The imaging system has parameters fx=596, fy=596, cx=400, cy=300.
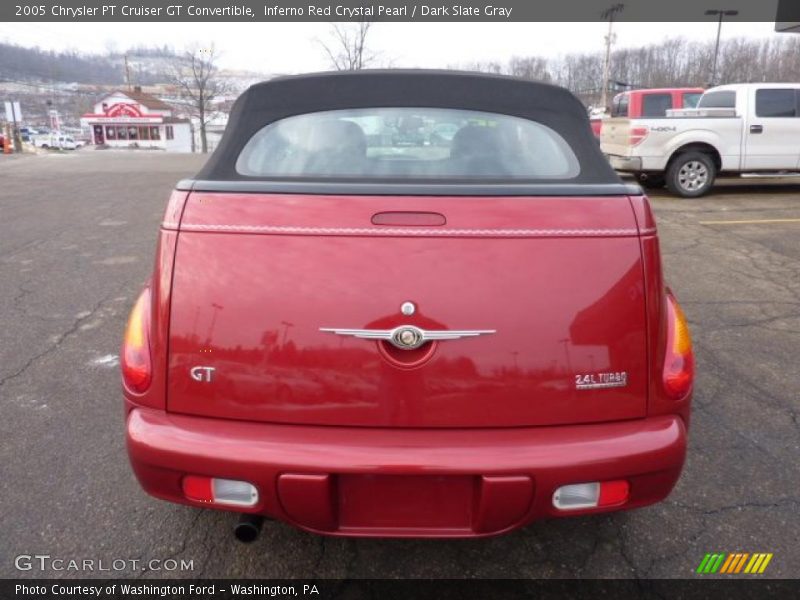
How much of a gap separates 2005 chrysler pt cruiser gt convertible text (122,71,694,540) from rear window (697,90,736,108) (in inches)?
413

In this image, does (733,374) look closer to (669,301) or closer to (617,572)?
(669,301)

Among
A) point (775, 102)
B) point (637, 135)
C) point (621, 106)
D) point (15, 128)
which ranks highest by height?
point (621, 106)

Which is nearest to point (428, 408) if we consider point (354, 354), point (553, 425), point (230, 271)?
point (354, 354)

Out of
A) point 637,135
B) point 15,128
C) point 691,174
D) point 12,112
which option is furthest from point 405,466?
point 15,128

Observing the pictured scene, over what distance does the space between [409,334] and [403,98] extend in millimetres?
1320

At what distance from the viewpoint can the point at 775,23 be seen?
14484 millimetres

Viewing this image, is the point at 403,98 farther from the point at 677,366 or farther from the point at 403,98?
the point at 677,366

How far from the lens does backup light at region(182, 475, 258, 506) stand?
180 cm

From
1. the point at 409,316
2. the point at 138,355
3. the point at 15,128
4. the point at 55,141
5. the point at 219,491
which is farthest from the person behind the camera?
the point at 55,141

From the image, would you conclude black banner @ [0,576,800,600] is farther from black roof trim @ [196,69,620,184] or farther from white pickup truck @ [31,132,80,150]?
white pickup truck @ [31,132,80,150]

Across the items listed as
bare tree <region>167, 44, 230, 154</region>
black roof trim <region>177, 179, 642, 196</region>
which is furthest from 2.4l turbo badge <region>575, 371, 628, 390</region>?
bare tree <region>167, 44, 230, 154</region>

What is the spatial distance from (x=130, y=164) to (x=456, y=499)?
66.4 ft

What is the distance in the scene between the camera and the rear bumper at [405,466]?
1.72 m

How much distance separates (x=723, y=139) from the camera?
33.4ft
